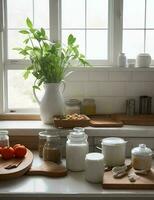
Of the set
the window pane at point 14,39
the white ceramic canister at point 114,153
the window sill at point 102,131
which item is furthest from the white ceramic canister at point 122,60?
the white ceramic canister at point 114,153

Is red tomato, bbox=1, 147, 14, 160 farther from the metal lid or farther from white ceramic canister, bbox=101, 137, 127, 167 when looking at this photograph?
the metal lid

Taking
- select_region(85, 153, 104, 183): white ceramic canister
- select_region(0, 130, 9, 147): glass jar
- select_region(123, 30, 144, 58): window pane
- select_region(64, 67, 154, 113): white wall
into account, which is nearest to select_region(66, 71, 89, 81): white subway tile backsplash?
select_region(64, 67, 154, 113): white wall

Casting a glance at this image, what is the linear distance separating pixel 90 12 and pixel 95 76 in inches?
19.3

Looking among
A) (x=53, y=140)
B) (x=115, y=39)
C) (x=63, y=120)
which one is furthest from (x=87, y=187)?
(x=115, y=39)

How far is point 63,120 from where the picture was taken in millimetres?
2381

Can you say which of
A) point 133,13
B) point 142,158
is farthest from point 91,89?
point 142,158

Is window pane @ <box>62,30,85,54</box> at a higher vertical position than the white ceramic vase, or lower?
higher

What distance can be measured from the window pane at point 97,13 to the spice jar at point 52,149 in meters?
1.00

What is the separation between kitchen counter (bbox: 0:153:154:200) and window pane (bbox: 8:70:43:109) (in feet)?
3.27

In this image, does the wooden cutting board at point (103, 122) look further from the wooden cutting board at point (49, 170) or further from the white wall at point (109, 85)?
the wooden cutting board at point (49, 170)

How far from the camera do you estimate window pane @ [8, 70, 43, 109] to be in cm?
277

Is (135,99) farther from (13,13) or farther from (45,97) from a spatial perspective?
(13,13)

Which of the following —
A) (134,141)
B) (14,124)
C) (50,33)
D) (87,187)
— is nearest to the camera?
(87,187)

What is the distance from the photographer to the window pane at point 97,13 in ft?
8.92
